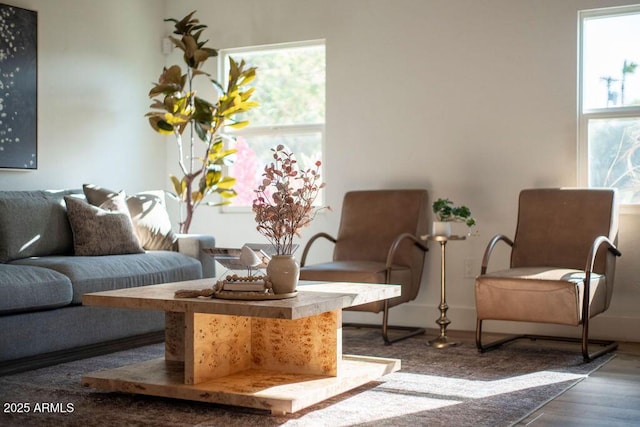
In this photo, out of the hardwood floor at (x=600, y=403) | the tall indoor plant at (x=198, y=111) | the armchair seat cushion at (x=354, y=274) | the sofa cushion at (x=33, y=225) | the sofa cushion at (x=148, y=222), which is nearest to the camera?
Answer: the hardwood floor at (x=600, y=403)

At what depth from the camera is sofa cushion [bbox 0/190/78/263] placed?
4461 mm

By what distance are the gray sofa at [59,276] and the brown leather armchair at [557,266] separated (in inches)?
73.1

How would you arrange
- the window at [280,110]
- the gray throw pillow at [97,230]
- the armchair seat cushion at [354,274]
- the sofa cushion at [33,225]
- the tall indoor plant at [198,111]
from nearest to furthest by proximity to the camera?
1. the sofa cushion at [33,225]
2. the armchair seat cushion at [354,274]
3. the gray throw pillow at [97,230]
4. the tall indoor plant at [198,111]
5. the window at [280,110]

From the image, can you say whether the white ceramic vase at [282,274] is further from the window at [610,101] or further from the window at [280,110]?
the window at [280,110]

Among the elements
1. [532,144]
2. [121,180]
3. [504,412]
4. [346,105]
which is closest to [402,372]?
[504,412]

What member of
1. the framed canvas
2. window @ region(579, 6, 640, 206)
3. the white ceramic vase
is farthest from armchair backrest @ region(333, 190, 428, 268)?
the framed canvas

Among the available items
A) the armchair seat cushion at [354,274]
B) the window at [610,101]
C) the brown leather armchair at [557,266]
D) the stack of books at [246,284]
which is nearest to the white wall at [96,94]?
the armchair seat cushion at [354,274]

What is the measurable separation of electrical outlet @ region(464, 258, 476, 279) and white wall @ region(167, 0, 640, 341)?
33mm

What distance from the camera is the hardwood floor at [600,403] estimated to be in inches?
117

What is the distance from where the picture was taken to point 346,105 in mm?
5754

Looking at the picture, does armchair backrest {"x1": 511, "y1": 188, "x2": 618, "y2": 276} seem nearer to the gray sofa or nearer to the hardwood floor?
the hardwood floor

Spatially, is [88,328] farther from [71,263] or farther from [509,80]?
[509,80]

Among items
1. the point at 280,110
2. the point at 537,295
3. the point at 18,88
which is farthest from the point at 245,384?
the point at 280,110

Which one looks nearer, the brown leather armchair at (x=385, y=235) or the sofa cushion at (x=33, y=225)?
the sofa cushion at (x=33, y=225)
